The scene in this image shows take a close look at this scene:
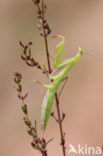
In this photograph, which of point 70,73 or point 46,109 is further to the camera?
point 70,73

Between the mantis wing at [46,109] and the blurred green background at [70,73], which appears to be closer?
the mantis wing at [46,109]

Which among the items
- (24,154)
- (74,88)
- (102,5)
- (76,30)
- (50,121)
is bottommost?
(24,154)

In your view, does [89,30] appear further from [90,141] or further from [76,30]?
[90,141]

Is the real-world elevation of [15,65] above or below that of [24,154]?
above

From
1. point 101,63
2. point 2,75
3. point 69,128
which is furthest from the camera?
point 2,75

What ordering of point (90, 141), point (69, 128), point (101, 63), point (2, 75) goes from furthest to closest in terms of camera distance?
1. point (2, 75)
2. point (101, 63)
3. point (69, 128)
4. point (90, 141)

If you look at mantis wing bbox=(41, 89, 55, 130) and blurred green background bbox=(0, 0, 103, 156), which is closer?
mantis wing bbox=(41, 89, 55, 130)

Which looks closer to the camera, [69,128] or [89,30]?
[69,128]

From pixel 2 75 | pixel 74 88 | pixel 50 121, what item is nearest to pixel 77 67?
pixel 74 88
